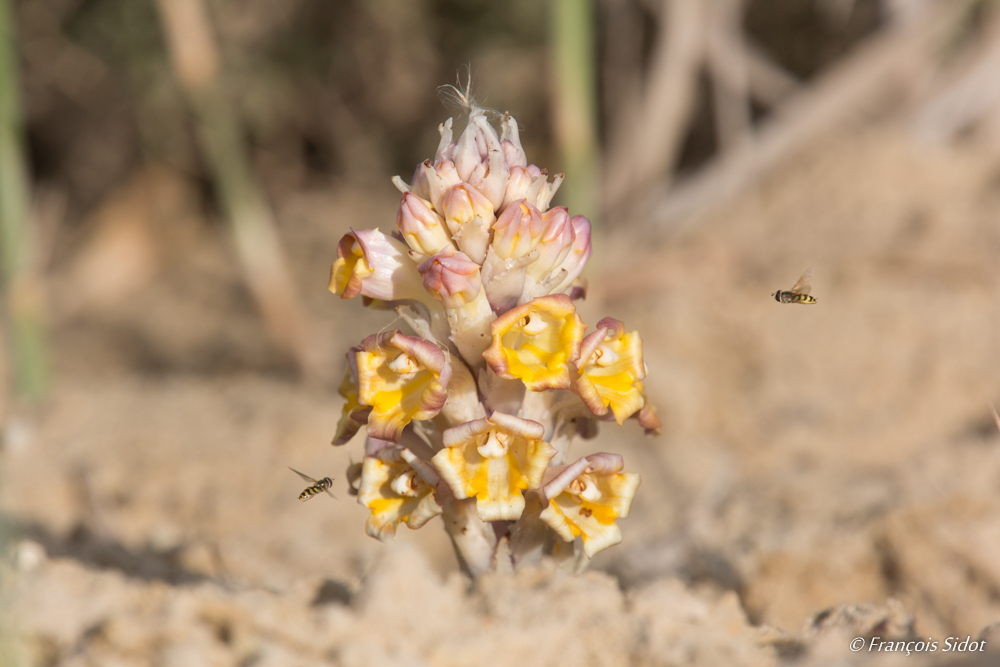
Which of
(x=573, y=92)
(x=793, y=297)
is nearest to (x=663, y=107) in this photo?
(x=573, y=92)

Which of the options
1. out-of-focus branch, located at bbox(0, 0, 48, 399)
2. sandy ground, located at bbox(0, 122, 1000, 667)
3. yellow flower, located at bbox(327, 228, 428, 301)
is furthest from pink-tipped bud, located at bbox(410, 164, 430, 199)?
out-of-focus branch, located at bbox(0, 0, 48, 399)

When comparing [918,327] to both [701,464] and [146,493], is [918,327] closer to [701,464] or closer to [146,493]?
[701,464]

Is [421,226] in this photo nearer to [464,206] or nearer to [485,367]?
[464,206]

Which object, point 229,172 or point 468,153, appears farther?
point 229,172

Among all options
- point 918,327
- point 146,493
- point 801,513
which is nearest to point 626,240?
point 918,327

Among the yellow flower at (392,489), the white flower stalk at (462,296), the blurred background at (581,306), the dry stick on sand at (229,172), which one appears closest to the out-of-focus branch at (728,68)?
the blurred background at (581,306)
